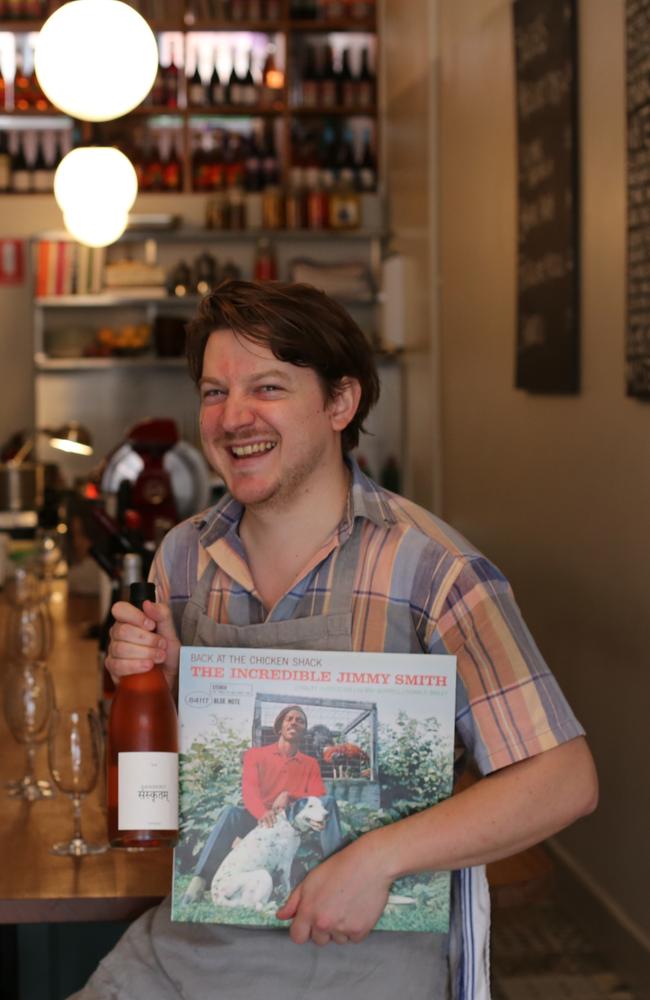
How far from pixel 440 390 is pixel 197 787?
15.3 feet

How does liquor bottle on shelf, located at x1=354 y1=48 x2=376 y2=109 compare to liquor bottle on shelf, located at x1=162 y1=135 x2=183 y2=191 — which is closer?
liquor bottle on shelf, located at x1=162 y1=135 x2=183 y2=191

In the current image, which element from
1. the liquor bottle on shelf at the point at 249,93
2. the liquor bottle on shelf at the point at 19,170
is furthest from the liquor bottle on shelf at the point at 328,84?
the liquor bottle on shelf at the point at 19,170

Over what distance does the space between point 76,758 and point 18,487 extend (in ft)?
12.6

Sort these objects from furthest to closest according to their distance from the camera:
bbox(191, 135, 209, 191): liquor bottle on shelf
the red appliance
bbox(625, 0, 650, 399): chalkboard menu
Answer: bbox(191, 135, 209, 191): liquor bottle on shelf → the red appliance → bbox(625, 0, 650, 399): chalkboard menu

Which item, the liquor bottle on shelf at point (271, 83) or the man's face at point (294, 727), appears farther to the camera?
the liquor bottle on shelf at point (271, 83)

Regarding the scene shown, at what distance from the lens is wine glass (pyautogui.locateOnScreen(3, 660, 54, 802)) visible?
2.05 m

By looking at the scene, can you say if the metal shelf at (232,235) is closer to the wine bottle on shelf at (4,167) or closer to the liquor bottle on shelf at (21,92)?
the wine bottle on shelf at (4,167)

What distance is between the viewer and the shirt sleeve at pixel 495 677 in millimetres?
1488

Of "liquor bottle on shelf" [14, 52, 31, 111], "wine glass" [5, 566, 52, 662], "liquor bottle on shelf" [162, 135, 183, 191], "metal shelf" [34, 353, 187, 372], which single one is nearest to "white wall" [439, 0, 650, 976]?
"wine glass" [5, 566, 52, 662]

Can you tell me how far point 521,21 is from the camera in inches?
169

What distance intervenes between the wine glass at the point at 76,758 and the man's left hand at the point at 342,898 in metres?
0.41

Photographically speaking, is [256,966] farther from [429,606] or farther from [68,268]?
[68,268]

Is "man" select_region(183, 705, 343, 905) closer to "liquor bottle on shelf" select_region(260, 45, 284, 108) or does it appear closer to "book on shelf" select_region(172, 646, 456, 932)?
"book on shelf" select_region(172, 646, 456, 932)

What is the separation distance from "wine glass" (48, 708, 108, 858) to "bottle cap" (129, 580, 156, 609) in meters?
0.26
